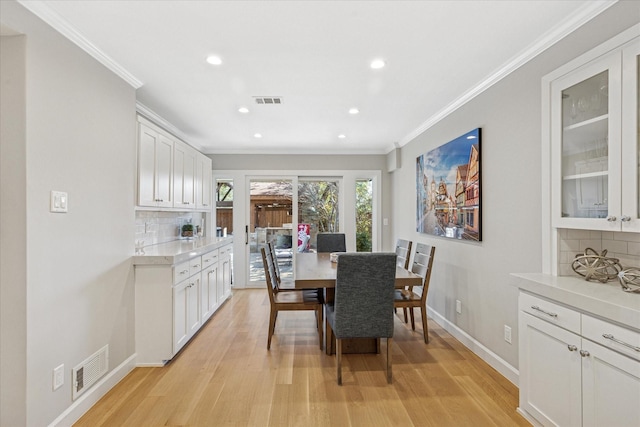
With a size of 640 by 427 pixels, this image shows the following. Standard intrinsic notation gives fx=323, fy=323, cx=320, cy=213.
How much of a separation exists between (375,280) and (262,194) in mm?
3806

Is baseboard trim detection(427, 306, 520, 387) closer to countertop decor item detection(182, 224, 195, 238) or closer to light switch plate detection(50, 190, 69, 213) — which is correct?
light switch plate detection(50, 190, 69, 213)

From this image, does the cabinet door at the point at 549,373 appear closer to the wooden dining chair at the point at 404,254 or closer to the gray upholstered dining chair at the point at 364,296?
the gray upholstered dining chair at the point at 364,296

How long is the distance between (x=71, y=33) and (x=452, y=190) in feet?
11.1

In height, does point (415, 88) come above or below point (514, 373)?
A: above

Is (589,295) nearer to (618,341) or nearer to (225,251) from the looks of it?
(618,341)

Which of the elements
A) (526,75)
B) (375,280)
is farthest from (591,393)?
(526,75)

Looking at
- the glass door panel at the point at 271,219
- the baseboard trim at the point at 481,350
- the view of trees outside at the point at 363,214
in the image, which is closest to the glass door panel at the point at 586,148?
the baseboard trim at the point at 481,350

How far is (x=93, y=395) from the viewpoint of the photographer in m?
2.21

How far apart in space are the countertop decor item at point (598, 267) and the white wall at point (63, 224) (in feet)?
10.1

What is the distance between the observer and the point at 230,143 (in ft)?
17.3

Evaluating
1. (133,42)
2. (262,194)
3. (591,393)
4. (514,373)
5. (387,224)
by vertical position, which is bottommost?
(514,373)

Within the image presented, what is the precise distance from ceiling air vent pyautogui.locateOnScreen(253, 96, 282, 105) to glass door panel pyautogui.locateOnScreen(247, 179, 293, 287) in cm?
250

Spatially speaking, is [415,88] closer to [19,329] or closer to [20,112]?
[20,112]

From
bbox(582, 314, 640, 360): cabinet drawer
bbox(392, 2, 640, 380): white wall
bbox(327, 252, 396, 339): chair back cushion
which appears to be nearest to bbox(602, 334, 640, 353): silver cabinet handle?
bbox(582, 314, 640, 360): cabinet drawer
